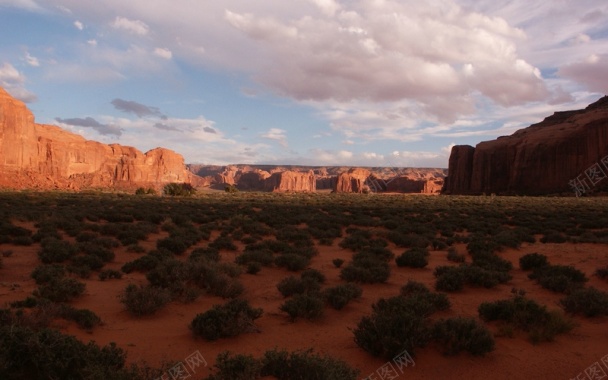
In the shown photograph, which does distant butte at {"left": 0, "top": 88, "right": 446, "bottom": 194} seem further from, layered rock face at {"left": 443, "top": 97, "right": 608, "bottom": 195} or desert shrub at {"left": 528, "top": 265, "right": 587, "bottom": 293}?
desert shrub at {"left": 528, "top": 265, "right": 587, "bottom": 293}

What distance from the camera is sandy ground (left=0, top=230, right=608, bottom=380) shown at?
541 cm

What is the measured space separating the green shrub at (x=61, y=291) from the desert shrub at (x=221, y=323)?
338cm

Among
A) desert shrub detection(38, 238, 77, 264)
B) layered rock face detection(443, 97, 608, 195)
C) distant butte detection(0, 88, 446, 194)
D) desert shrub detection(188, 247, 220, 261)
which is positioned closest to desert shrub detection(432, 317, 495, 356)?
desert shrub detection(188, 247, 220, 261)

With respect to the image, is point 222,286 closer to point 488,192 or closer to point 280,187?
point 488,192

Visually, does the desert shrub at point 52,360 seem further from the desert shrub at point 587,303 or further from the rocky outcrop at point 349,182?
the rocky outcrop at point 349,182

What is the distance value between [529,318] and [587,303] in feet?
5.48

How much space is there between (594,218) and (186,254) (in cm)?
2585

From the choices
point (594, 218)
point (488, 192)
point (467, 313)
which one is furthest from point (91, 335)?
point (488, 192)

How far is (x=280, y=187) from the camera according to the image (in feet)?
515
